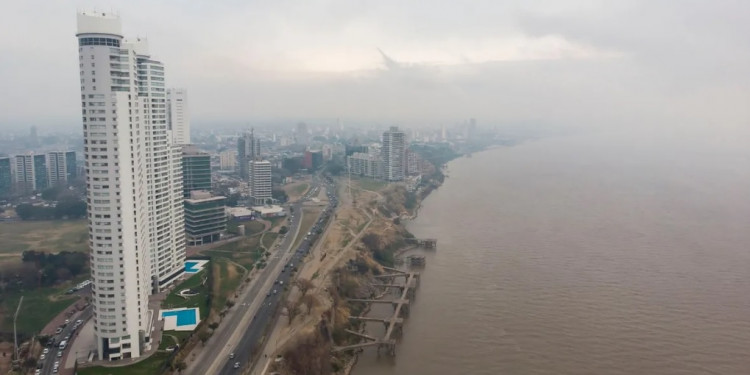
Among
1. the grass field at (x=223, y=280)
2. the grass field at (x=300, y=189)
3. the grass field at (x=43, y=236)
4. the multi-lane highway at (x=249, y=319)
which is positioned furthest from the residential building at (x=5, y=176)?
the grass field at (x=223, y=280)

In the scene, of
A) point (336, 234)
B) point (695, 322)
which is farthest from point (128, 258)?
point (695, 322)

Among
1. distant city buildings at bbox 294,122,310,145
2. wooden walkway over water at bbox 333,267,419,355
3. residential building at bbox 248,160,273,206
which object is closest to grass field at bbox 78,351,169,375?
wooden walkway over water at bbox 333,267,419,355

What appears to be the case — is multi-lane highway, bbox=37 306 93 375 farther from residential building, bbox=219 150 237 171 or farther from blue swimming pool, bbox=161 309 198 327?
residential building, bbox=219 150 237 171

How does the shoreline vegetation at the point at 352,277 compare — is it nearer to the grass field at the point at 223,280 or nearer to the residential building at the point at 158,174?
the grass field at the point at 223,280

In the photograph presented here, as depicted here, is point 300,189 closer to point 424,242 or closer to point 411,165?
point 411,165

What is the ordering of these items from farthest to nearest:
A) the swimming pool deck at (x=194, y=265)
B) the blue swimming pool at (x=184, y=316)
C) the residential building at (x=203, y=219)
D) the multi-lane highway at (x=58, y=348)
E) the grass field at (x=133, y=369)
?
the residential building at (x=203, y=219), the swimming pool deck at (x=194, y=265), the blue swimming pool at (x=184, y=316), the multi-lane highway at (x=58, y=348), the grass field at (x=133, y=369)

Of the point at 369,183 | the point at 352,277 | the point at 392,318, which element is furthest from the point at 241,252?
the point at 369,183

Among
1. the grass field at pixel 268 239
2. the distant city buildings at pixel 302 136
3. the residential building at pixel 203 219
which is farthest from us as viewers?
the distant city buildings at pixel 302 136

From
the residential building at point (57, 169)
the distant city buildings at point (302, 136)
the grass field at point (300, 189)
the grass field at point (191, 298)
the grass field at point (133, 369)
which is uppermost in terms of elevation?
the distant city buildings at point (302, 136)
